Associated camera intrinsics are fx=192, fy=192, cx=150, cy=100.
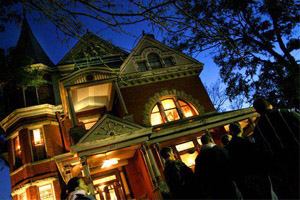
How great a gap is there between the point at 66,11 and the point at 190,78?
11.3 meters

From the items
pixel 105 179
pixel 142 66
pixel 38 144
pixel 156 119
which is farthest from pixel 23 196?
pixel 142 66

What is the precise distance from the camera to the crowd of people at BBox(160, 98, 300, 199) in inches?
99.2

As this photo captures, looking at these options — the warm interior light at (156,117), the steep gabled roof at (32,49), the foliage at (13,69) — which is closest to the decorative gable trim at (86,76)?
the foliage at (13,69)

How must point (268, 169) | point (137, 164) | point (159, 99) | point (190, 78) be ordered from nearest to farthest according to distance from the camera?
point (268, 169), point (137, 164), point (159, 99), point (190, 78)

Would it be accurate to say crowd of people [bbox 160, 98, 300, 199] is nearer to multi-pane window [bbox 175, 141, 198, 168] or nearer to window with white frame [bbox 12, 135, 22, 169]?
multi-pane window [bbox 175, 141, 198, 168]

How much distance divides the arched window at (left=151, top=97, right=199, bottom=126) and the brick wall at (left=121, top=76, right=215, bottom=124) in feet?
2.50

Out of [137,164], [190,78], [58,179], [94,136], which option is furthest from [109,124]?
[190,78]

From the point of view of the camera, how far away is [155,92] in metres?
13.2

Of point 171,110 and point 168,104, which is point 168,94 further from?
point 171,110

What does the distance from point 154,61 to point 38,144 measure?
32.3 feet

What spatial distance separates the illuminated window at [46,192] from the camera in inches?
438

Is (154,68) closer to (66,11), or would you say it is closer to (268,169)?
(66,11)

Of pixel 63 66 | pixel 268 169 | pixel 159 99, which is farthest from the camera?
pixel 63 66

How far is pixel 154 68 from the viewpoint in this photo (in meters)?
14.2
